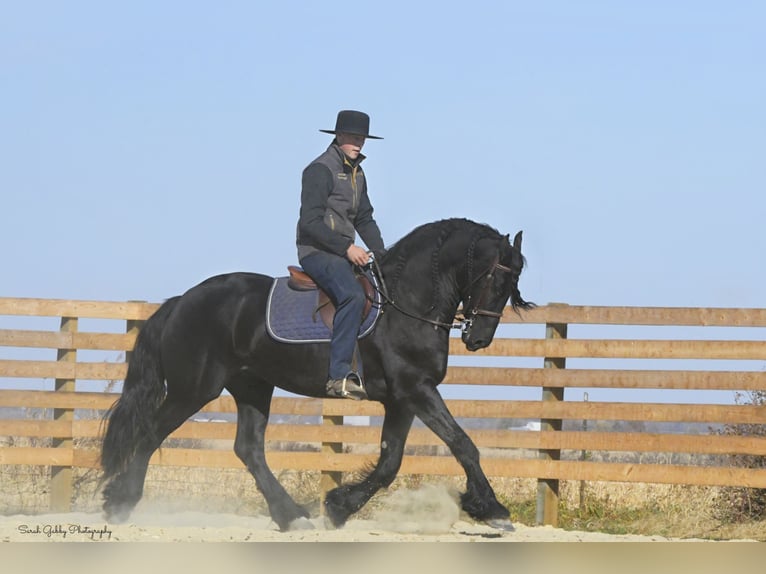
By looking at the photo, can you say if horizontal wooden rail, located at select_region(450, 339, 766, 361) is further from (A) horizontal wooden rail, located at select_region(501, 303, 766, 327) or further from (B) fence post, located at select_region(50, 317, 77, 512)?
(B) fence post, located at select_region(50, 317, 77, 512)

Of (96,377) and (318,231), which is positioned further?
(96,377)

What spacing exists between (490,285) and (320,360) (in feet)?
4.22

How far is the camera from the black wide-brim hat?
8.43 m

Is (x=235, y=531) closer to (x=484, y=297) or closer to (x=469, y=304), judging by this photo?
(x=469, y=304)

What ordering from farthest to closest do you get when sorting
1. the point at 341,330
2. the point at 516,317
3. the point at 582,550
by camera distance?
the point at 516,317 < the point at 341,330 < the point at 582,550

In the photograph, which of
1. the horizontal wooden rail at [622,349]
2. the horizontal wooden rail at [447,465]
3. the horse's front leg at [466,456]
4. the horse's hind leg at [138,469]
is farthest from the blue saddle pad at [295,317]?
the horizontal wooden rail at [622,349]

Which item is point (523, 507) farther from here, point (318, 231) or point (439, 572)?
point (439, 572)

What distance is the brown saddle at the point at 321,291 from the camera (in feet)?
27.5

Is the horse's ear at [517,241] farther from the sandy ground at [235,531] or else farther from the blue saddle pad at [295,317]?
the sandy ground at [235,531]

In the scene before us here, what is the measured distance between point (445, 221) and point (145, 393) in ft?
8.25

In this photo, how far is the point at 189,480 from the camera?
1226cm

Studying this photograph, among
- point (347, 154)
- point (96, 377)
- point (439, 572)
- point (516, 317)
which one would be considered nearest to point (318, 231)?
point (347, 154)

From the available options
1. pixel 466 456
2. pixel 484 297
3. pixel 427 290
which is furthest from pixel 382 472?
pixel 484 297

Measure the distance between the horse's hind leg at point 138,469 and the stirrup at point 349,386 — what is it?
1224 millimetres
